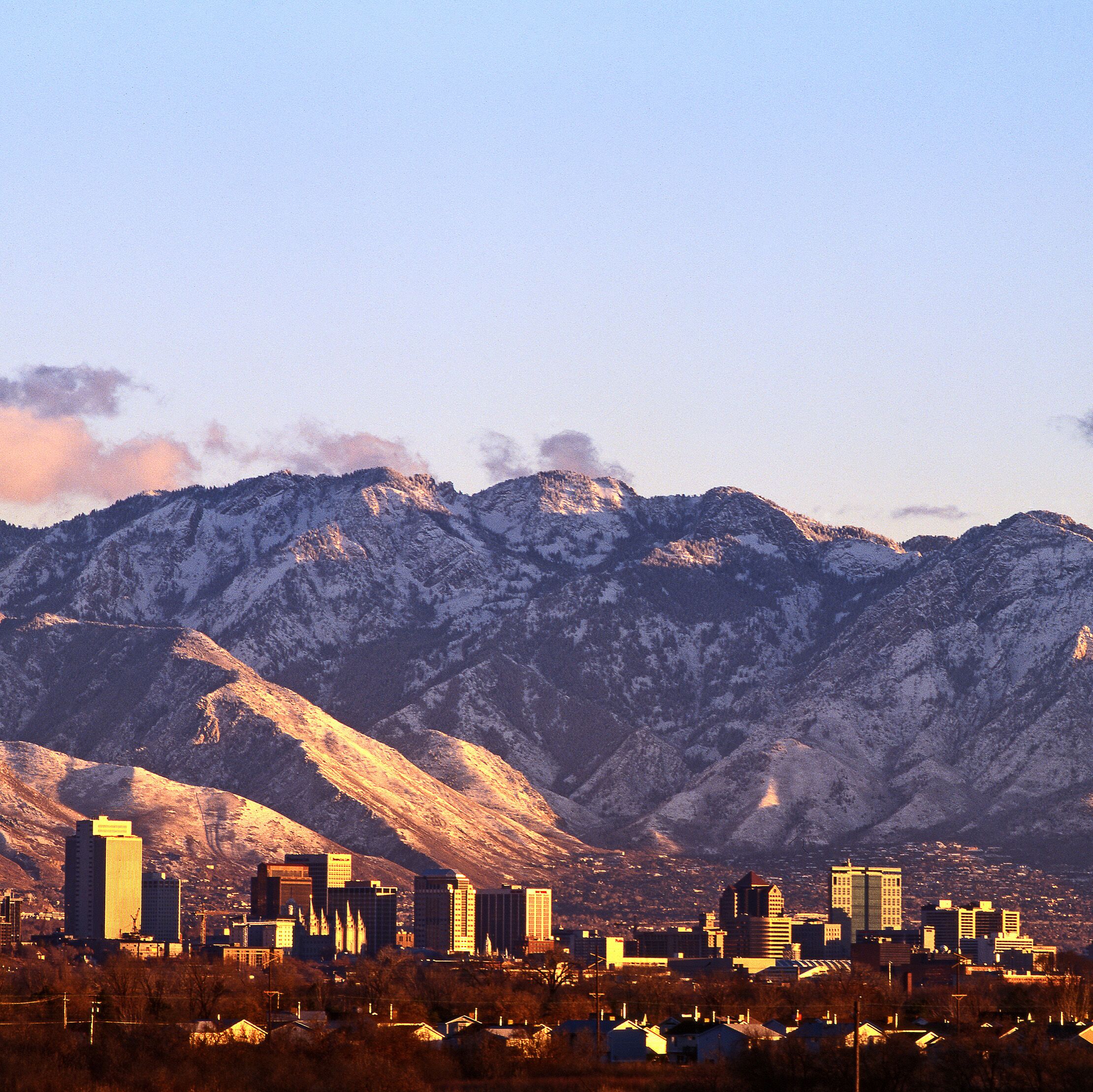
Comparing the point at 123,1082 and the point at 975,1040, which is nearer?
the point at 123,1082

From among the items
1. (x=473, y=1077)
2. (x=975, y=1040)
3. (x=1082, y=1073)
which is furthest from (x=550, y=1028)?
(x=1082, y=1073)

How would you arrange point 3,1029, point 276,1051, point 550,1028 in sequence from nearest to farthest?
1. point 276,1051
2. point 3,1029
3. point 550,1028

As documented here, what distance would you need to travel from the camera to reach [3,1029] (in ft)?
593

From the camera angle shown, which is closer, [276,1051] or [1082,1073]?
[1082,1073]

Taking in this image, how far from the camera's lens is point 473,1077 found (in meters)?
169

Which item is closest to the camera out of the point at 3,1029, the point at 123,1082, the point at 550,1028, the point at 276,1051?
the point at 123,1082

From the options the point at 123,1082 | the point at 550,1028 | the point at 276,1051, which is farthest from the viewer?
the point at 550,1028

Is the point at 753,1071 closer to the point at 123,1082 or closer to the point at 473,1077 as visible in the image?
the point at 473,1077

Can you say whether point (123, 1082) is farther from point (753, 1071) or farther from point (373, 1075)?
point (753, 1071)

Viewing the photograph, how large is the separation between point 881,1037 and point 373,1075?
38006 millimetres

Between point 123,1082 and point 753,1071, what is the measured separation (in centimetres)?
3718

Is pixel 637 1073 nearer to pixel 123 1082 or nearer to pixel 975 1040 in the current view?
pixel 975 1040

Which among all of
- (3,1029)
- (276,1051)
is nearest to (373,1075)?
(276,1051)

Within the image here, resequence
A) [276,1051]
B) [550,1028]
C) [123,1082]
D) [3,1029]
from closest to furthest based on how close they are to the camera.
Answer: [123,1082] < [276,1051] < [3,1029] < [550,1028]
